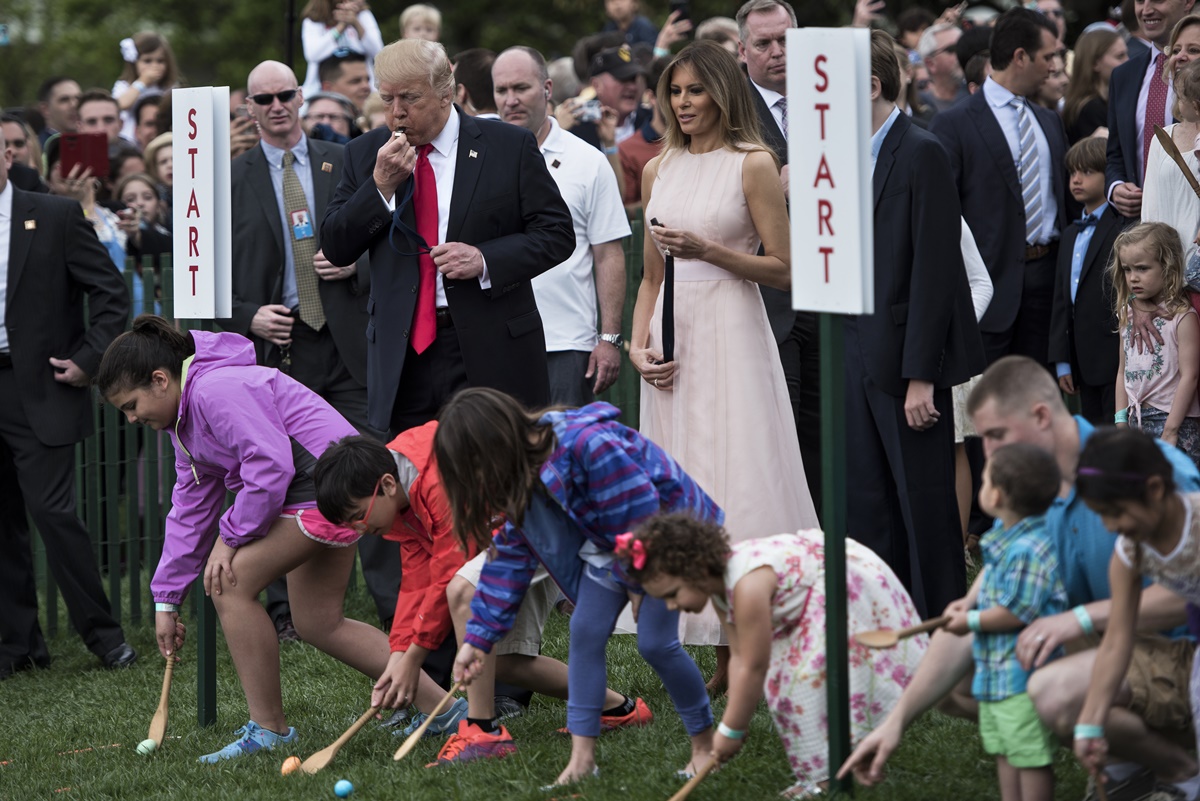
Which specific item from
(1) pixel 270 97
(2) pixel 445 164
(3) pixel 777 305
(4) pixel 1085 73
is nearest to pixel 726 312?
(3) pixel 777 305

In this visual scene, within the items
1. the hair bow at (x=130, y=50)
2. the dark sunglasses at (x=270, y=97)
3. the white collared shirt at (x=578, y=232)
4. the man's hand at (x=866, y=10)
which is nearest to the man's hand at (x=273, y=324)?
the dark sunglasses at (x=270, y=97)

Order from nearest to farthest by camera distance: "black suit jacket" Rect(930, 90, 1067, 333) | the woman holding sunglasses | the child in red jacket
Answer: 1. the child in red jacket
2. the woman holding sunglasses
3. "black suit jacket" Rect(930, 90, 1067, 333)

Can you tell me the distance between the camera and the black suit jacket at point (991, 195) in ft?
26.7

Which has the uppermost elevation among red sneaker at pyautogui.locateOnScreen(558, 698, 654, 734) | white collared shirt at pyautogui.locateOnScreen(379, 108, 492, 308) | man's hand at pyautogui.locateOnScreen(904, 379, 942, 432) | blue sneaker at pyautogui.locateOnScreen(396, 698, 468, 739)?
white collared shirt at pyautogui.locateOnScreen(379, 108, 492, 308)

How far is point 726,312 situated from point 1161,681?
2.30 metres

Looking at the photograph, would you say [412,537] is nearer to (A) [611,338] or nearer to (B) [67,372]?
(A) [611,338]

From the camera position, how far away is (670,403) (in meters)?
6.20

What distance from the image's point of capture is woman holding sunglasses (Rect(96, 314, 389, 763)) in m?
5.80

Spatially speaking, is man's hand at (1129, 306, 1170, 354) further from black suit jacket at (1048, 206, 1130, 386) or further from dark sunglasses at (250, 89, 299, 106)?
dark sunglasses at (250, 89, 299, 106)

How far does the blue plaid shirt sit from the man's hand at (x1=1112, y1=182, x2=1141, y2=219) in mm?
3772

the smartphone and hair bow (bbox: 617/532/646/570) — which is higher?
the smartphone

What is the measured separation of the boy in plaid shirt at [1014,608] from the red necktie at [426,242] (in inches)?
107

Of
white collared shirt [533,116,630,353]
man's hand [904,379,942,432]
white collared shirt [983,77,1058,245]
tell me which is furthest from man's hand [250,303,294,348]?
white collared shirt [983,77,1058,245]

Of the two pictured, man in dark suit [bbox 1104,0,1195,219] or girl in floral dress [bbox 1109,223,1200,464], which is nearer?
girl in floral dress [bbox 1109,223,1200,464]
